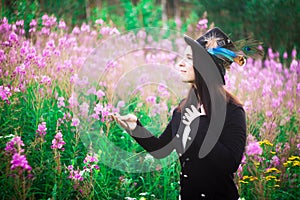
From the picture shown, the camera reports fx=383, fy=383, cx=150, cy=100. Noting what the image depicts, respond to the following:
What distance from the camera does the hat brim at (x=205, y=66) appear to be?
7.37ft

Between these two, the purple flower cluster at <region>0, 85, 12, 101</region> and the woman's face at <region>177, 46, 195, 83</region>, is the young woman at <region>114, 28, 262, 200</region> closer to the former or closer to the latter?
the woman's face at <region>177, 46, 195, 83</region>

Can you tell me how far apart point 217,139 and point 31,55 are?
1.71 m

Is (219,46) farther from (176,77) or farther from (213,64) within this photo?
(176,77)

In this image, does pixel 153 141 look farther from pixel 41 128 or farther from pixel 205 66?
pixel 41 128

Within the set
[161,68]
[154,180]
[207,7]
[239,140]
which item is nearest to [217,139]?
[239,140]

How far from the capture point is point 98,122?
3227 mm

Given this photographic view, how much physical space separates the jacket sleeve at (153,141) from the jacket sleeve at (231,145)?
0.46 meters

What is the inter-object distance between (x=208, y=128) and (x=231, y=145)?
161 mm

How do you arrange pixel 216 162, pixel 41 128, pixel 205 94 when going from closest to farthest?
pixel 216 162 < pixel 205 94 < pixel 41 128

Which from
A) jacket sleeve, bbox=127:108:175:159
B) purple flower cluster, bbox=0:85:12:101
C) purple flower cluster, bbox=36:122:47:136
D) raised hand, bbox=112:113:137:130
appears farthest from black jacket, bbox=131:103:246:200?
purple flower cluster, bbox=0:85:12:101

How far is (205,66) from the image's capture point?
2.27m

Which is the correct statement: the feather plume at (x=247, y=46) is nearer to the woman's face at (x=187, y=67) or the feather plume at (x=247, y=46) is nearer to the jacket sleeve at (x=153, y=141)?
the woman's face at (x=187, y=67)

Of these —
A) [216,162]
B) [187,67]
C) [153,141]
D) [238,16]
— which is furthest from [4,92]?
[238,16]

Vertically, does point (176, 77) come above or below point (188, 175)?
above
